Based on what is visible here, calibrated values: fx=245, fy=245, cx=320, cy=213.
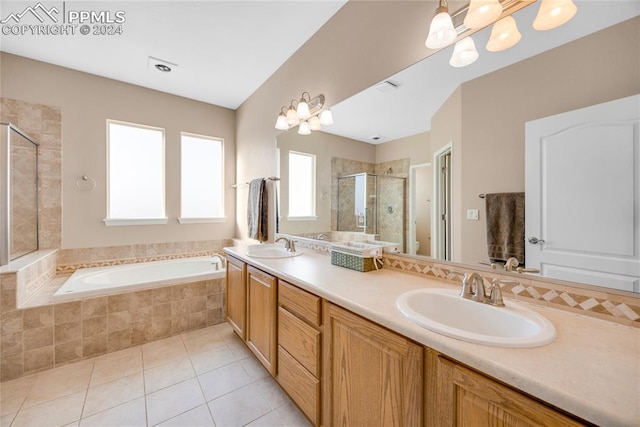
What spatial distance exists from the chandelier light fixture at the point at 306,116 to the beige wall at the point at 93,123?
71.8 inches

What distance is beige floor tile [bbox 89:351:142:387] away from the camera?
5.78ft

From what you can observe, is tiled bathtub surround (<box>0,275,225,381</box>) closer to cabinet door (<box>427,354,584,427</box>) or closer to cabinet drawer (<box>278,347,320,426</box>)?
cabinet drawer (<box>278,347,320,426</box>)

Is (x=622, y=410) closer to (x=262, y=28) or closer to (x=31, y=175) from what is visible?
(x=262, y=28)

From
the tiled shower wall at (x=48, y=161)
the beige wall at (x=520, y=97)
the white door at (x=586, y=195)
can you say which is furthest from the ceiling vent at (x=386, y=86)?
the tiled shower wall at (x=48, y=161)

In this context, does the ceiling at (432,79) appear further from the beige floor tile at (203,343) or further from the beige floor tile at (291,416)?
the beige floor tile at (203,343)

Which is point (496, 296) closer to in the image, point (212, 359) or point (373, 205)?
point (373, 205)

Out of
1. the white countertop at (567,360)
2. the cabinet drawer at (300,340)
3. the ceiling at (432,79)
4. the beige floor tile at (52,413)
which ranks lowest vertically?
the beige floor tile at (52,413)

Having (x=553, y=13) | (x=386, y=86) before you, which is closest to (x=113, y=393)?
(x=386, y=86)

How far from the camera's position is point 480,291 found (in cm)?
98

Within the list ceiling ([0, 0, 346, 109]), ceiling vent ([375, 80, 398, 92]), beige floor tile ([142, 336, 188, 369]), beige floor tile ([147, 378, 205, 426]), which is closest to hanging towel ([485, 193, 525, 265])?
ceiling vent ([375, 80, 398, 92])

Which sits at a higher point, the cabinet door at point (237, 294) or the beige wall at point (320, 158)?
the beige wall at point (320, 158)

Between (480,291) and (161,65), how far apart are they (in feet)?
10.9

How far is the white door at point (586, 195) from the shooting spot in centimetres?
76

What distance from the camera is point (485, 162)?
112 centimetres
